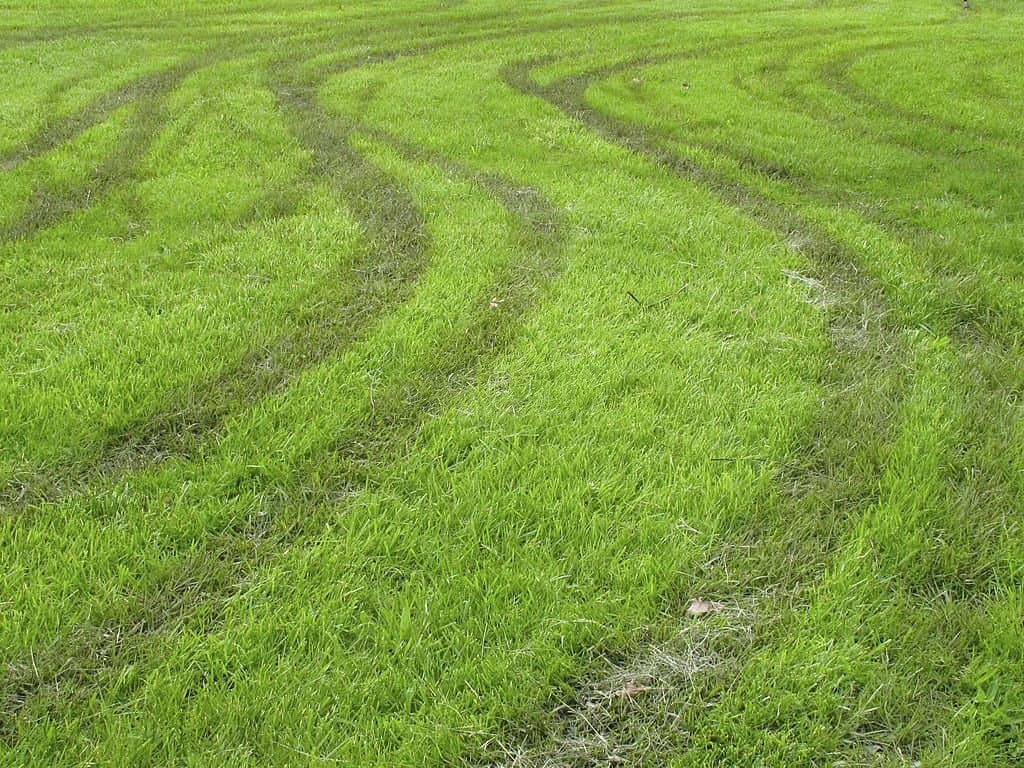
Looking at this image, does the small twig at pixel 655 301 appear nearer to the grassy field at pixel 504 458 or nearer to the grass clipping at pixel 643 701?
the grassy field at pixel 504 458

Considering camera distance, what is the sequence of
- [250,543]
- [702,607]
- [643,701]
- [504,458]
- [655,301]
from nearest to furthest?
[643,701] → [702,607] → [250,543] → [504,458] → [655,301]

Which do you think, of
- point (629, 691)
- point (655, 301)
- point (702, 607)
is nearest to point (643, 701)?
point (629, 691)

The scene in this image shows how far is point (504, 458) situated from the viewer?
4.28 m

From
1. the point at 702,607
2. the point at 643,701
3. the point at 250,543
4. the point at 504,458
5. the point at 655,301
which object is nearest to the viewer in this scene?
the point at 643,701

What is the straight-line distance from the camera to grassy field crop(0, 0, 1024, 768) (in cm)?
298

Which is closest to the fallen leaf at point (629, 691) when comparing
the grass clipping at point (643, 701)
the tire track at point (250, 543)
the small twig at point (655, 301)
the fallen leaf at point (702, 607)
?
the grass clipping at point (643, 701)

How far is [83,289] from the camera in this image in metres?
5.85

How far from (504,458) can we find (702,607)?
1386 mm

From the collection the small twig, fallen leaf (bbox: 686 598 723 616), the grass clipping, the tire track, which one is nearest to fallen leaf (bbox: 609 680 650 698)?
the grass clipping

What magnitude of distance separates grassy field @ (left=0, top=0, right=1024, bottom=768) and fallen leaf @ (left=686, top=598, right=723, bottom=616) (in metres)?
0.06

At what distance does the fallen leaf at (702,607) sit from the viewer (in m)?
3.37

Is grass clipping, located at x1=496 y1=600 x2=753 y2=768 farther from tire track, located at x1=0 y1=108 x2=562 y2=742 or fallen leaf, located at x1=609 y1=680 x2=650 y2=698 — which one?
tire track, located at x1=0 y1=108 x2=562 y2=742

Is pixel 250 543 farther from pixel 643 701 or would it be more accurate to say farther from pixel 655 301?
pixel 655 301

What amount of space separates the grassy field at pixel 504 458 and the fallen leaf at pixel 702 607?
0.18 feet
